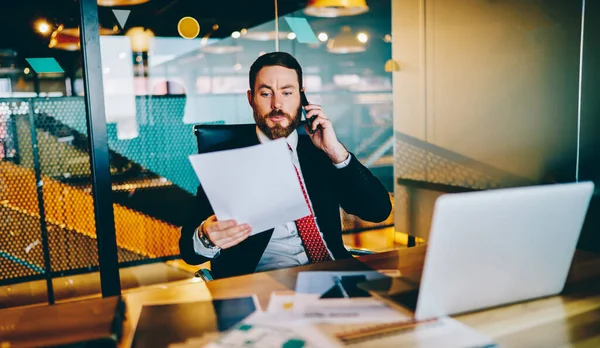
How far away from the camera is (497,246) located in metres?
0.93

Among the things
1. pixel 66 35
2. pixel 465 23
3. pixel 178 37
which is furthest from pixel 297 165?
pixel 66 35

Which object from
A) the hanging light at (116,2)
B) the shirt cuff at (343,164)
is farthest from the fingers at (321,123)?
the hanging light at (116,2)

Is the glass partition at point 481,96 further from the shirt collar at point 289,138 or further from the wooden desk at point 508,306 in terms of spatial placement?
the shirt collar at point 289,138

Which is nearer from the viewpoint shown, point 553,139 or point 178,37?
point 553,139

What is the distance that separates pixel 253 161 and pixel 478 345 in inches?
23.4

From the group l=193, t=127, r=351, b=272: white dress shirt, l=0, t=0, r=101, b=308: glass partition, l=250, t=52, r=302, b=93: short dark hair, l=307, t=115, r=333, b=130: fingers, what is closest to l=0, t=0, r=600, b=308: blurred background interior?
l=0, t=0, r=101, b=308: glass partition

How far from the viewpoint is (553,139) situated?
8.90ft

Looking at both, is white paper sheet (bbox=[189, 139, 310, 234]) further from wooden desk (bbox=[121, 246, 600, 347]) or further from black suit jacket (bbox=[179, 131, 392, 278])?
black suit jacket (bbox=[179, 131, 392, 278])

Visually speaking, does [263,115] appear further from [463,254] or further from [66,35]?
[66,35]

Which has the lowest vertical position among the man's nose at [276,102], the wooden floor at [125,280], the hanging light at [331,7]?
the wooden floor at [125,280]

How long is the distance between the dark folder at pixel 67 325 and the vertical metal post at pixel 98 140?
1006 millimetres

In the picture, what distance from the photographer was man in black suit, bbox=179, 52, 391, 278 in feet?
5.40

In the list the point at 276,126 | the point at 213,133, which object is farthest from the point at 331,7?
the point at 213,133

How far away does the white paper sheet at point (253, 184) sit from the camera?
1.11 metres
